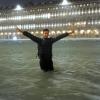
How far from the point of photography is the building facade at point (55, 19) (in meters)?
144

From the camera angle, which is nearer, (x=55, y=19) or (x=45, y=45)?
(x=45, y=45)

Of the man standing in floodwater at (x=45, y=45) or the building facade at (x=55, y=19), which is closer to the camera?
the man standing in floodwater at (x=45, y=45)

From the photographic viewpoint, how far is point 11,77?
16078 millimetres

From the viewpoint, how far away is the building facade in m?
144

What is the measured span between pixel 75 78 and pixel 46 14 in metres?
148

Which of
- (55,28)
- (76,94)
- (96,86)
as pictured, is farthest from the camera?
(55,28)

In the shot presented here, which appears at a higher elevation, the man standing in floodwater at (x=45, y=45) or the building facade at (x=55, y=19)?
the building facade at (x=55, y=19)

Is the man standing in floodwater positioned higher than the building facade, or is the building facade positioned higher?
the building facade

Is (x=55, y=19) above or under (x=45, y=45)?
above

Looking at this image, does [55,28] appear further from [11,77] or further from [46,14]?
[11,77]

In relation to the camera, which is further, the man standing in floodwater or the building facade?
the building facade

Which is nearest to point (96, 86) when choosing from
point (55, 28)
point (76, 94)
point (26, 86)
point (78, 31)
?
point (76, 94)

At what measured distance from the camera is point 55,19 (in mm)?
157000

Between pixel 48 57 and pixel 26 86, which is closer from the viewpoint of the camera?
pixel 26 86
